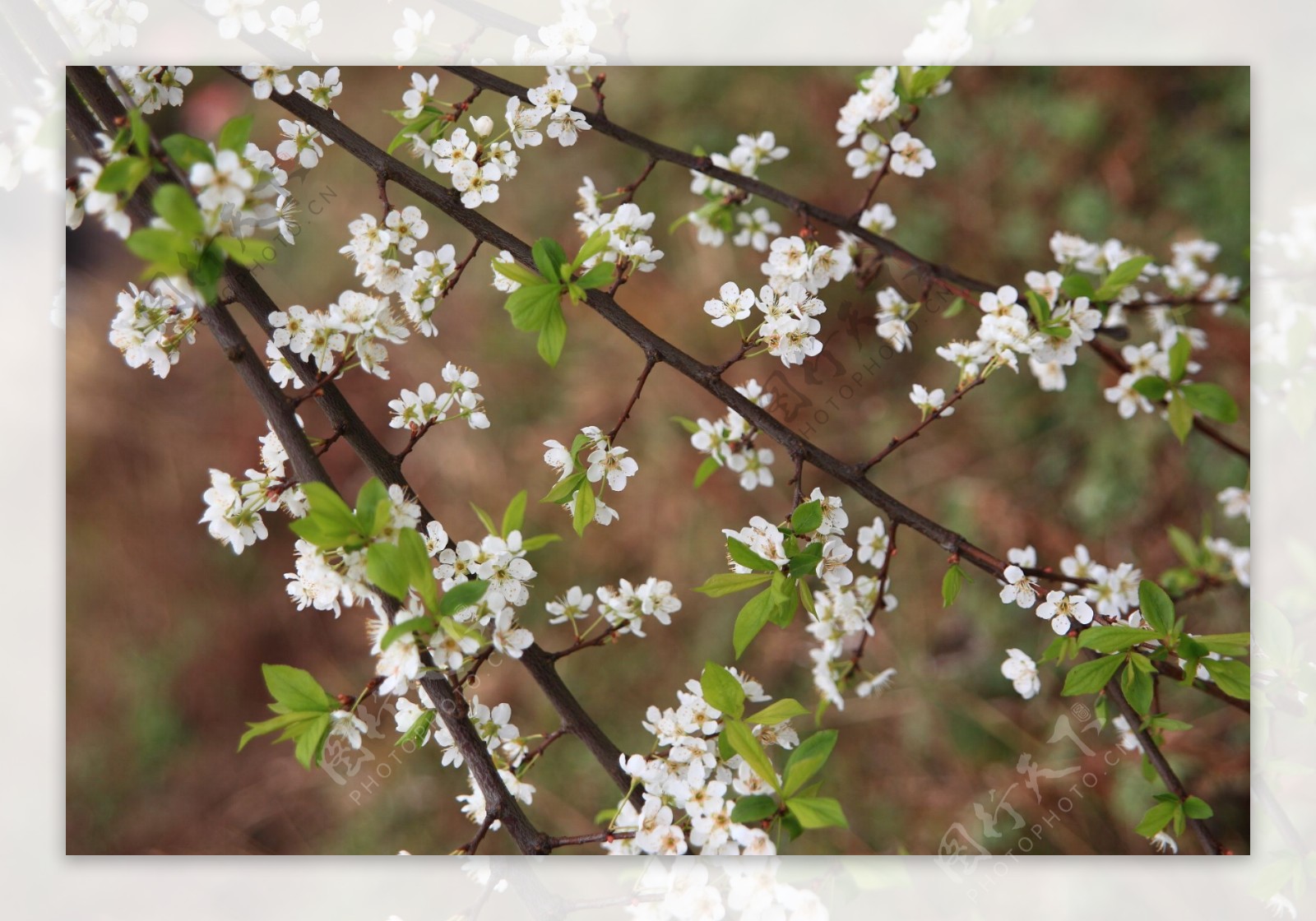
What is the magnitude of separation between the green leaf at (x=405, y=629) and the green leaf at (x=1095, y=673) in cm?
71

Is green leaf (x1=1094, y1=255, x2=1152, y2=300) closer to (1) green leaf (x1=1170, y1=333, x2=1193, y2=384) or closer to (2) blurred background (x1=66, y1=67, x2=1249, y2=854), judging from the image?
(1) green leaf (x1=1170, y1=333, x2=1193, y2=384)

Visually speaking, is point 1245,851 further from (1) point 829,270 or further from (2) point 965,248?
(2) point 965,248

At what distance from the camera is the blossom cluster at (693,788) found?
100cm

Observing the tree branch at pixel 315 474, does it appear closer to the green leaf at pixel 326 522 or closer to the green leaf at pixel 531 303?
the green leaf at pixel 326 522

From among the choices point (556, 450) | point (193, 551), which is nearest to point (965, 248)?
point (556, 450)

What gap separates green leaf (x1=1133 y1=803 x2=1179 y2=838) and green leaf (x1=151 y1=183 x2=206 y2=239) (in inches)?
49.9

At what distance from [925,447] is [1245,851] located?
3.16ft

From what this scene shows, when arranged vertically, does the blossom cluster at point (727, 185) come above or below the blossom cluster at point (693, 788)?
above

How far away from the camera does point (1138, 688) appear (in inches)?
40.6

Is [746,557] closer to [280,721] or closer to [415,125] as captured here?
[280,721]

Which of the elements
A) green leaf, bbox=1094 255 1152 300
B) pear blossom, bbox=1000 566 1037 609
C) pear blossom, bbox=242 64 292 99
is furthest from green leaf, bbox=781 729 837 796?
pear blossom, bbox=242 64 292 99

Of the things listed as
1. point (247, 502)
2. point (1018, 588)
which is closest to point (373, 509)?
point (247, 502)

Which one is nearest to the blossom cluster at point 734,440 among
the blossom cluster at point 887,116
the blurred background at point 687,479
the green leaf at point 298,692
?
the blossom cluster at point 887,116

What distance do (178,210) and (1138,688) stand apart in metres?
1.09
